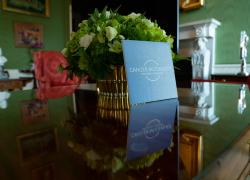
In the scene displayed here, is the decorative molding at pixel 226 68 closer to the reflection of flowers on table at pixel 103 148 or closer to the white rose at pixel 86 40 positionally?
the white rose at pixel 86 40

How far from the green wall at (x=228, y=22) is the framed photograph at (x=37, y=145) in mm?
2220

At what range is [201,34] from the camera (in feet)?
7.45

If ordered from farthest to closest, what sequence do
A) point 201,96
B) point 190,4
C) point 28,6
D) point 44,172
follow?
point 28,6 < point 190,4 < point 201,96 < point 44,172

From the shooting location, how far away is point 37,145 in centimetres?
34

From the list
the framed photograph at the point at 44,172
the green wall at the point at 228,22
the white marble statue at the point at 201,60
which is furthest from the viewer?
the white marble statue at the point at 201,60

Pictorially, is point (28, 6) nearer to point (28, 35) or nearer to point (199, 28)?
point (28, 35)

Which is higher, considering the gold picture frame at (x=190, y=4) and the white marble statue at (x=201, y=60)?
the gold picture frame at (x=190, y=4)

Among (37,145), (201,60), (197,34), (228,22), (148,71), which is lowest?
(37,145)

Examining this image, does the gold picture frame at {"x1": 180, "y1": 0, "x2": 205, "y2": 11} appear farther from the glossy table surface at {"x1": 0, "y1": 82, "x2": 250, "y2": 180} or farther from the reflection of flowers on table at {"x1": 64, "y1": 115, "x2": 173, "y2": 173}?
the reflection of flowers on table at {"x1": 64, "y1": 115, "x2": 173, "y2": 173}

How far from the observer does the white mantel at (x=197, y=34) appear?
2234 millimetres

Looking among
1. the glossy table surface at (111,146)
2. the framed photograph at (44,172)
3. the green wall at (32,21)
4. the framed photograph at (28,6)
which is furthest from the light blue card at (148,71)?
the framed photograph at (28,6)

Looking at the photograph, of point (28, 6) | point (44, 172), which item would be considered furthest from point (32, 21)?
point (44, 172)

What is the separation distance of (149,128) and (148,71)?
0.89ft

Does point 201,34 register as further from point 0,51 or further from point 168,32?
point 0,51
